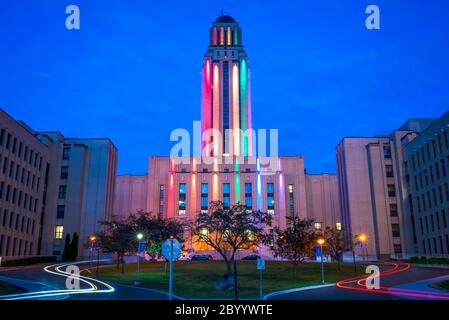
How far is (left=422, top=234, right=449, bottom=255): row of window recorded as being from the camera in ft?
206

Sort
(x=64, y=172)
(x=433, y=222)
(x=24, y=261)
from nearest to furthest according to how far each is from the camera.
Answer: (x=24, y=261) → (x=433, y=222) → (x=64, y=172)

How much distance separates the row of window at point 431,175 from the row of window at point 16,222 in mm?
65355

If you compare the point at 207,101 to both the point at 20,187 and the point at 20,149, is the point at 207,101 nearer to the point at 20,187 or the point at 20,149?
the point at 20,149

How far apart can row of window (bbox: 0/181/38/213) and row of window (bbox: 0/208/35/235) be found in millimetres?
1748

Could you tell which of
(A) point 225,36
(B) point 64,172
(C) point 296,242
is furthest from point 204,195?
(A) point 225,36

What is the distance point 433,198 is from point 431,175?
12.5 feet

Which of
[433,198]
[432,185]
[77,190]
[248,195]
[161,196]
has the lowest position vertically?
[433,198]

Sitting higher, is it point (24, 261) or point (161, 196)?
point (161, 196)

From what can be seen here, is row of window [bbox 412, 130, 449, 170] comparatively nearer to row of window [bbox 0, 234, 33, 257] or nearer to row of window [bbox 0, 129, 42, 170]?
row of window [bbox 0, 129, 42, 170]

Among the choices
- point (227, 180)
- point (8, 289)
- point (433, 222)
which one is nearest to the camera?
point (8, 289)

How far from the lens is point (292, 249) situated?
44000 mm

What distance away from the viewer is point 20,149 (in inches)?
2496

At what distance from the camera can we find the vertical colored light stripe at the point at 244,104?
372 feet
